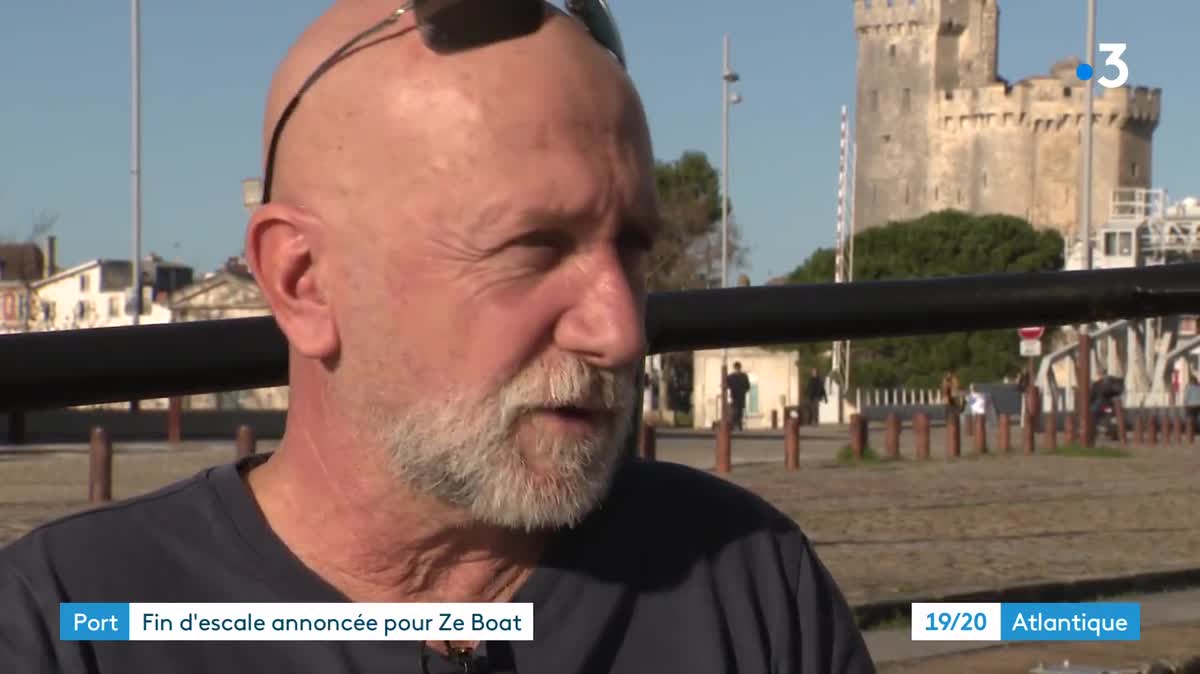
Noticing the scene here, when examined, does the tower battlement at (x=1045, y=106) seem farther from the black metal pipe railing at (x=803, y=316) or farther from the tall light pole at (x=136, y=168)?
the black metal pipe railing at (x=803, y=316)

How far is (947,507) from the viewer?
15039mm

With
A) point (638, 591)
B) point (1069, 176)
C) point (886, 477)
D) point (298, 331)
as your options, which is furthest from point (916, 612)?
point (1069, 176)

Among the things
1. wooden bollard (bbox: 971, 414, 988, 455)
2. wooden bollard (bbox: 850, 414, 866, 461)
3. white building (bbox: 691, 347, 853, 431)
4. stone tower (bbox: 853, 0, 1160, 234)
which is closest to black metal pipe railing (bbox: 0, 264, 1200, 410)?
wooden bollard (bbox: 850, 414, 866, 461)

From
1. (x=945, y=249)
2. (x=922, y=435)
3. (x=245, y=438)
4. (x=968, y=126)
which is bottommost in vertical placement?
(x=922, y=435)

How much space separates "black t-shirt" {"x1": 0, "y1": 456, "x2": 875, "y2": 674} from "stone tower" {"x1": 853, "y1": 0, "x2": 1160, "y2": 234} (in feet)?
371

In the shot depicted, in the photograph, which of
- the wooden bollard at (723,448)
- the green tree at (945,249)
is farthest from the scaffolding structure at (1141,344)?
the green tree at (945,249)

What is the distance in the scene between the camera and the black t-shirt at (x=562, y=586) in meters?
1.58

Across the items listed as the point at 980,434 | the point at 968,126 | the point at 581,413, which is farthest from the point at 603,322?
the point at 968,126

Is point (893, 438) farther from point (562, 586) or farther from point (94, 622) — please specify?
point (94, 622)

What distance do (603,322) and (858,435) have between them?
23422 mm

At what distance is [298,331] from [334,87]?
0.19 m

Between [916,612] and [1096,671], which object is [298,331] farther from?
[1096,671]

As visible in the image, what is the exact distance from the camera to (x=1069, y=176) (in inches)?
4523
